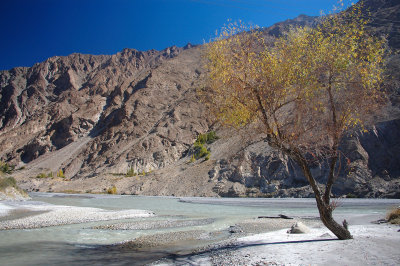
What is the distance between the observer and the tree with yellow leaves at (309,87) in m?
9.23

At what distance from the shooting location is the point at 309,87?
9492 mm

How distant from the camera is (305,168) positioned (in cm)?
935

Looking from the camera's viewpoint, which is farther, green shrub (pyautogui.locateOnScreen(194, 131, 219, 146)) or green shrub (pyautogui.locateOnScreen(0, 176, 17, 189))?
green shrub (pyautogui.locateOnScreen(194, 131, 219, 146))

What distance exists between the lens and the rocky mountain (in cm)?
3881

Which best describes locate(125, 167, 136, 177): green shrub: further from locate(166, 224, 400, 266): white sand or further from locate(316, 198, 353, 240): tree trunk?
locate(316, 198, 353, 240): tree trunk

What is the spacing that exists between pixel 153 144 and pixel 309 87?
263 feet

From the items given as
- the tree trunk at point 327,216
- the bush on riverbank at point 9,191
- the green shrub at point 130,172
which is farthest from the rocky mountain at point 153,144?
the bush on riverbank at point 9,191

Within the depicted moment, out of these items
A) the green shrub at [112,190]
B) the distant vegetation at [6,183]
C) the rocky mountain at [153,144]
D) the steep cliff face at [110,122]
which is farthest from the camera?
the steep cliff face at [110,122]

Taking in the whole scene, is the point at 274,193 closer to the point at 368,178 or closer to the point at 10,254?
the point at 368,178

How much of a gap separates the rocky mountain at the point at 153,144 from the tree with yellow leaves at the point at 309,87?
1.15 metres

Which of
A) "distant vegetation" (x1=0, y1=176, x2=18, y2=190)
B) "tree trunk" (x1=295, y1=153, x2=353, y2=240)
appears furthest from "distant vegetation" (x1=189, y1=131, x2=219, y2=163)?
"tree trunk" (x1=295, y1=153, x2=353, y2=240)

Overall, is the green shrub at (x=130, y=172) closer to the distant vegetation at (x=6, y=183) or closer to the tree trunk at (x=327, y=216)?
the distant vegetation at (x=6, y=183)

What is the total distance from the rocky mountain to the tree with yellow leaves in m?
1.15

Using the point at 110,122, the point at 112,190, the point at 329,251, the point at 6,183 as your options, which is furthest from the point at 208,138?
the point at 329,251
